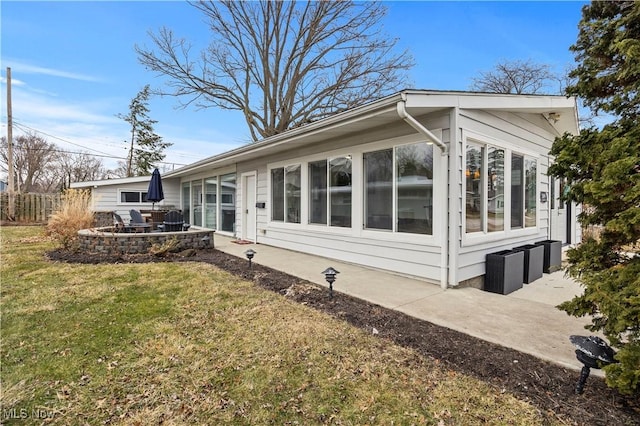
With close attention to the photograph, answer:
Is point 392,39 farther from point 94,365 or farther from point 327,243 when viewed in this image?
point 94,365

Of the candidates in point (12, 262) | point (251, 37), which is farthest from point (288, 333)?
point (251, 37)

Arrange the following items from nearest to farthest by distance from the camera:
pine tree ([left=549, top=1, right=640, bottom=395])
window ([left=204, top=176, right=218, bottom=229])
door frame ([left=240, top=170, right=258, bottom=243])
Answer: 1. pine tree ([left=549, top=1, right=640, bottom=395])
2. door frame ([left=240, top=170, right=258, bottom=243])
3. window ([left=204, top=176, right=218, bottom=229])

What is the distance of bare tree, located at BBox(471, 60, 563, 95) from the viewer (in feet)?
58.1

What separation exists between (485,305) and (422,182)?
1.94m

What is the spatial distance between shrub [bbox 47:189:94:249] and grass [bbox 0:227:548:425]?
13.6 feet

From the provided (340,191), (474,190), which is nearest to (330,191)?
(340,191)

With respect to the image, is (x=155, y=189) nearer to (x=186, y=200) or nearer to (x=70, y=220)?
(x=70, y=220)

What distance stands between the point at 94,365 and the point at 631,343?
12.3ft

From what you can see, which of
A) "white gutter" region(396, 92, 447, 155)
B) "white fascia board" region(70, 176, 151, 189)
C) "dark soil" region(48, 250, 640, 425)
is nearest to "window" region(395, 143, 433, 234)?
"white gutter" region(396, 92, 447, 155)

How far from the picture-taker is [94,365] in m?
2.45

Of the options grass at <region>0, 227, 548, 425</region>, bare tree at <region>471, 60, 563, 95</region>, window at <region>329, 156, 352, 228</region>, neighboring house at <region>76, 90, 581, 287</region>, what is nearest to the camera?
grass at <region>0, 227, 548, 425</region>

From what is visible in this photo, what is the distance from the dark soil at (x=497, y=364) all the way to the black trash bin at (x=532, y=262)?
322cm

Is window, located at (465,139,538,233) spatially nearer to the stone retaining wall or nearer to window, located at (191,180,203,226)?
the stone retaining wall

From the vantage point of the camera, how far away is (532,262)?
17.8 ft
